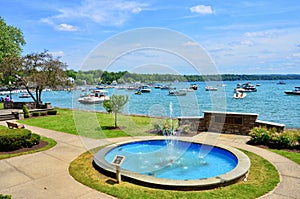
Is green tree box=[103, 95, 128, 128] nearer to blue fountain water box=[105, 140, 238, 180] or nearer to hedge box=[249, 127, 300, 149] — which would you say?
blue fountain water box=[105, 140, 238, 180]

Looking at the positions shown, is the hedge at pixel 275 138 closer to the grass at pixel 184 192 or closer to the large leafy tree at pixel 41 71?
the grass at pixel 184 192

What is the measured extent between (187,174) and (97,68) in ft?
22.2

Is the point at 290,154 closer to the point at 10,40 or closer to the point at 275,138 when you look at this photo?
the point at 275,138

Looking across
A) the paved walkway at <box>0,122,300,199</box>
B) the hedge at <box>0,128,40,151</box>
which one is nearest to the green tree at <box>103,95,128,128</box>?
the paved walkway at <box>0,122,300,199</box>

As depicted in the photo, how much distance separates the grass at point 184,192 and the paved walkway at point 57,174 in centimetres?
22

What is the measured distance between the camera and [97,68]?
11812 millimetres

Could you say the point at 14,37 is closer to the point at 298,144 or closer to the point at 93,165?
the point at 93,165

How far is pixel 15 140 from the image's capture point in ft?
34.9

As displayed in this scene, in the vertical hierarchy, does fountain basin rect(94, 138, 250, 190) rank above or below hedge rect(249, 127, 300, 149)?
below

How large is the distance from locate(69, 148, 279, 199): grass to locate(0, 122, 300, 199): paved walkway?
219 mm

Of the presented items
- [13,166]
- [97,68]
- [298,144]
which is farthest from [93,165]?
[298,144]

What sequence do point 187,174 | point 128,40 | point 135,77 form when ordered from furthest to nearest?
1. point 135,77
2. point 128,40
3. point 187,174

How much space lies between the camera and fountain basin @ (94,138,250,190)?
6.73 meters

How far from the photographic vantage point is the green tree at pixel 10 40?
3419cm
